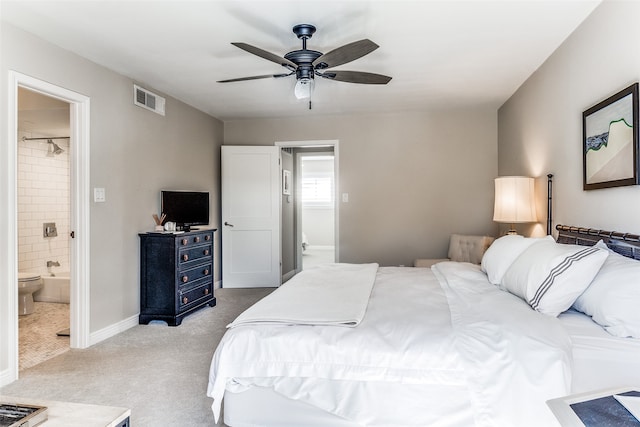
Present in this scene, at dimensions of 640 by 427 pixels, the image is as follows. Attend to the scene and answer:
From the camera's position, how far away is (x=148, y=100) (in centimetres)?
401

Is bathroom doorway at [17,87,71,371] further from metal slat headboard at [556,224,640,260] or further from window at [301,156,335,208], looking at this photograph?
window at [301,156,335,208]

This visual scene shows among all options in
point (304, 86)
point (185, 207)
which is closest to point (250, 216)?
point (185, 207)

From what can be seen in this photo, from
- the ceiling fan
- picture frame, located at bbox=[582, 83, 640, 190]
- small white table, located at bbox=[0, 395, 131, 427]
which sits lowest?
small white table, located at bbox=[0, 395, 131, 427]

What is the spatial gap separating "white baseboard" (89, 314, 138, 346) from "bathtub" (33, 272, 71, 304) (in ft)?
4.98

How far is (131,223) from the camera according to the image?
3.77 metres

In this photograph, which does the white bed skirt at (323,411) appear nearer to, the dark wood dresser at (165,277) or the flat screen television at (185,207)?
the dark wood dresser at (165,277)

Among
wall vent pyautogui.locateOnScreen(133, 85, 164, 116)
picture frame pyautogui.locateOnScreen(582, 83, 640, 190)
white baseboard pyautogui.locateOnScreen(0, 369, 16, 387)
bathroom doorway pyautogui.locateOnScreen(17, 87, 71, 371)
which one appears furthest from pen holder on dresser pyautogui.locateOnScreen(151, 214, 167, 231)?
picture frame pyautogui.locateOnScreen(582, 83, 640, 190)

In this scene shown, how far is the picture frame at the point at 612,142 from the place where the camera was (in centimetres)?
208

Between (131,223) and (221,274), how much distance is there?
1980mm

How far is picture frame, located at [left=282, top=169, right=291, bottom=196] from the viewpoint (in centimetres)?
581

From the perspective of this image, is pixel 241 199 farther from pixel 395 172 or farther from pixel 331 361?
pixel 331 361

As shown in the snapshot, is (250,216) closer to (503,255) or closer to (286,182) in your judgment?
(286,182)

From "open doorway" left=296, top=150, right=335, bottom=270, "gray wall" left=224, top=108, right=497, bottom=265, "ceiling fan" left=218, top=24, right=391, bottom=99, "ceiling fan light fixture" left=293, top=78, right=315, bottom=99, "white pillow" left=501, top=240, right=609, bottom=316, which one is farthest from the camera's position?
"open doorway" left=296, top=150, right=335, bottom=270

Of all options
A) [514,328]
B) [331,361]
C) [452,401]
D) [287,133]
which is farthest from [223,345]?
[287,133]
